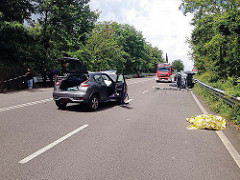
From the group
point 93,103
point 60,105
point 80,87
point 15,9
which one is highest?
point 15,9

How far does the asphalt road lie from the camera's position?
3.40m

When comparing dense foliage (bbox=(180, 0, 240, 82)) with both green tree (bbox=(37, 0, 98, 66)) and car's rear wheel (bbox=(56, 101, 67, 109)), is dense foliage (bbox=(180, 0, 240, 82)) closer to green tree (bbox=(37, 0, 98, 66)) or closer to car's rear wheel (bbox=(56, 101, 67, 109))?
car's rear wheel (bbox=(56, 101, 67, 109))

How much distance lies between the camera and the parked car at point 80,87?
847 centimetres

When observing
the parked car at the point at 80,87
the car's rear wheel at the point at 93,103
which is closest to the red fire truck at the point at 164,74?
the parked car at the point at 80,87

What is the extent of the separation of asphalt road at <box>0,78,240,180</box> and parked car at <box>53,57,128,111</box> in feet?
4.79

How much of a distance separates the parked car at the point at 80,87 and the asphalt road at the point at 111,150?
4.79ft

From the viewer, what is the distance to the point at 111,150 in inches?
173

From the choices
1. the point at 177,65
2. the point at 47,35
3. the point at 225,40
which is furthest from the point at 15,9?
the point at 177,65

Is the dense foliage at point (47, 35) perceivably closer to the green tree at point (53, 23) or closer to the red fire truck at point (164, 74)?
the green tree at point (53, 23)

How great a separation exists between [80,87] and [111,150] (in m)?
4.54

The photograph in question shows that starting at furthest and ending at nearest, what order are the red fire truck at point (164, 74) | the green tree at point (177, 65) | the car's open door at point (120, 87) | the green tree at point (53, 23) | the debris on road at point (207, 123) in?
the green tree at point (177, 65)
the red fire truck at point (164, 74)
the green tree at point (53, 23)
the car's open door at point (120, 87)
the debris on road at point (207, 123)

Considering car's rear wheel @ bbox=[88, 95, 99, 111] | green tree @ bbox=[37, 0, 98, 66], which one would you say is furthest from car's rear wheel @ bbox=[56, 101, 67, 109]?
green tree @ bbox=[37, 0, 98, 66]

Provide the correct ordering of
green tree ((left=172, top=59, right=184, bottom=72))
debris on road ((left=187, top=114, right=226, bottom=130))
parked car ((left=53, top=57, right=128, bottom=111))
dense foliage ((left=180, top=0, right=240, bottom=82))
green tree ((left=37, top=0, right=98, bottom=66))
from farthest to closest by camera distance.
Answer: green tree ((left=172, top=59, right=184, bottom=72)) < green tree ((left=37, top=0, right=98, bottom=66)) < dense foliage ((left=180, top=0, right=240, bottom=82)) < parked car ((left=53, top=57, right=128, bottom=111)) < debris on road ((left=187, top=114, right=226, bottom=130))

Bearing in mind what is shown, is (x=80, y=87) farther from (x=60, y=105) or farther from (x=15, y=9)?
(x=15, y=9)
